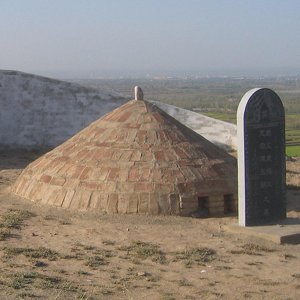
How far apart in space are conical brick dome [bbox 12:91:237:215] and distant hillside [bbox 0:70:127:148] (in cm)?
671

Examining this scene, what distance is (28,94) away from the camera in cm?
1925

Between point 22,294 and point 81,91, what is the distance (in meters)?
13.5

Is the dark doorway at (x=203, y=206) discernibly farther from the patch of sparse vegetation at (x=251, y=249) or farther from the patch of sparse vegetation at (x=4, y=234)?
the patch of sparse vegetation at (x=4, y=234)

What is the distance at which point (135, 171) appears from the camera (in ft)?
35.6

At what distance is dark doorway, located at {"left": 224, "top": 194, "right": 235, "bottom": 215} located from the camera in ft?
36.2

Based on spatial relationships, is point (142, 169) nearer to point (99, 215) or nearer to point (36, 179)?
point (99, 215)

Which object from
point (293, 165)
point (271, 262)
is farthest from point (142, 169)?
point (293, 165)

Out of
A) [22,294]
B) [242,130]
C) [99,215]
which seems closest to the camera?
[22,294]

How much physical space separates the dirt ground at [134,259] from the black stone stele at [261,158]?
1.97 feet

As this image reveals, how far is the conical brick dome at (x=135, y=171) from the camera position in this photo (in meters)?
10.5

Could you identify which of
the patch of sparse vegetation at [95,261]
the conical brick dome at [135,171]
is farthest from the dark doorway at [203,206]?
the patch of sparse vegetation at [95,261]

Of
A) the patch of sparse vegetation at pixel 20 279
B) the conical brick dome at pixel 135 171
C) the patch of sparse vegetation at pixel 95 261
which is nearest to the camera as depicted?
the patch of sparse vegetation at pixel 20 279

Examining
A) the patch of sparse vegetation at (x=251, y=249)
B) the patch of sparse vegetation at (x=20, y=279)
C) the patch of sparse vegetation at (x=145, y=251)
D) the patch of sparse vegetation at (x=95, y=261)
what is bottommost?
the patch of sparse vegetation at (x=251, y=249)

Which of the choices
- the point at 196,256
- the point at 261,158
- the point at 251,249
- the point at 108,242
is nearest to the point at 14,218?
the point at 108,242
